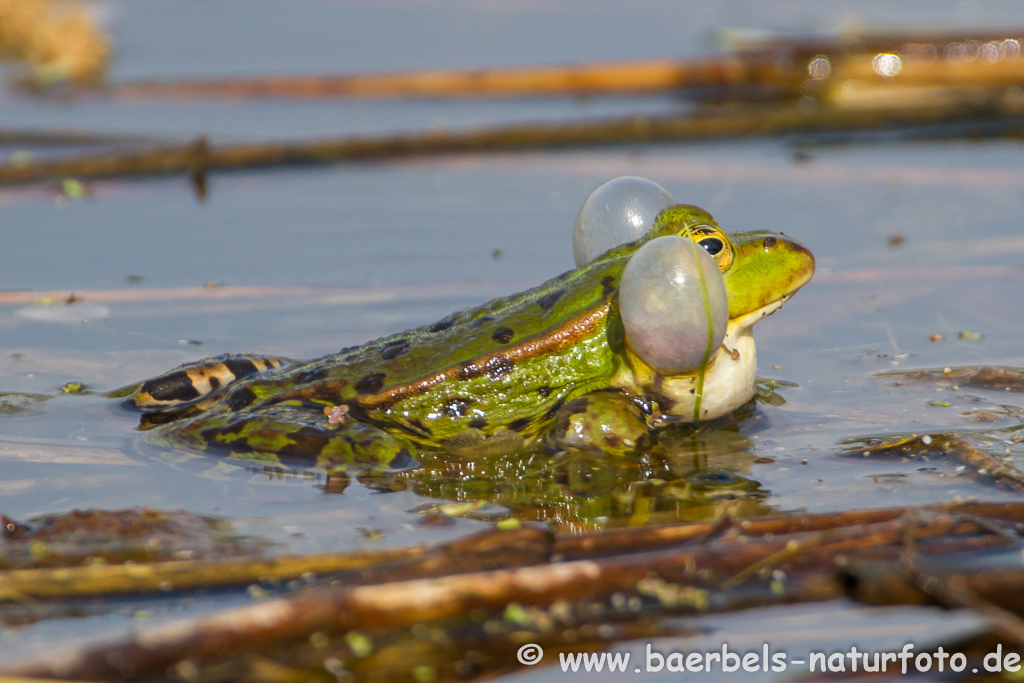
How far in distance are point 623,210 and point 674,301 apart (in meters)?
0.79

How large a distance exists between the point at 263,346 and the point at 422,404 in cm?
155

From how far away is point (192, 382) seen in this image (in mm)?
4438

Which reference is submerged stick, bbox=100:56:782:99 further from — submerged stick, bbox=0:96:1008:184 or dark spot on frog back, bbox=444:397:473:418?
dark spot on frog back, bbox=444:397:473:418

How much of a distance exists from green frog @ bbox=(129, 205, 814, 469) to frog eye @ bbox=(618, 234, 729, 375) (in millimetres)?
161

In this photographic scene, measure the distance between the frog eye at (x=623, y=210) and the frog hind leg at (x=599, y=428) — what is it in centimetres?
75

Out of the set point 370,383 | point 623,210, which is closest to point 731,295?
point 623,210

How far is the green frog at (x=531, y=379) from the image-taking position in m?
4.14

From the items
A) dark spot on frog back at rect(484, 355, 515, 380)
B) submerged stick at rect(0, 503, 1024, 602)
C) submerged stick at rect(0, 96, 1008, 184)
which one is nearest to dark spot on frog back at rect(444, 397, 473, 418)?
dark spot on frog back at rect(484, 355, 515, 380)

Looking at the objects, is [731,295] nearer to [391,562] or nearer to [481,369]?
[481,369]

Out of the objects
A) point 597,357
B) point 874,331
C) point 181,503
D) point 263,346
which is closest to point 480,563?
point 181,503

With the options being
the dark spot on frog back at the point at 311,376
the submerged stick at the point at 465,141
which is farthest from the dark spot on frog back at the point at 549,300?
the submerged stick at the point at 465,141

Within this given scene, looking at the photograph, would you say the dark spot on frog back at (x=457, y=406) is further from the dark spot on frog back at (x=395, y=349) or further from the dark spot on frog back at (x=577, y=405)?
the dark spot on frog back at (x=577, y=405)

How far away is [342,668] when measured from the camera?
2.56 meters

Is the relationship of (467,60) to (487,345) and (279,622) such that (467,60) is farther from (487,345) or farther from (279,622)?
(279,622)
